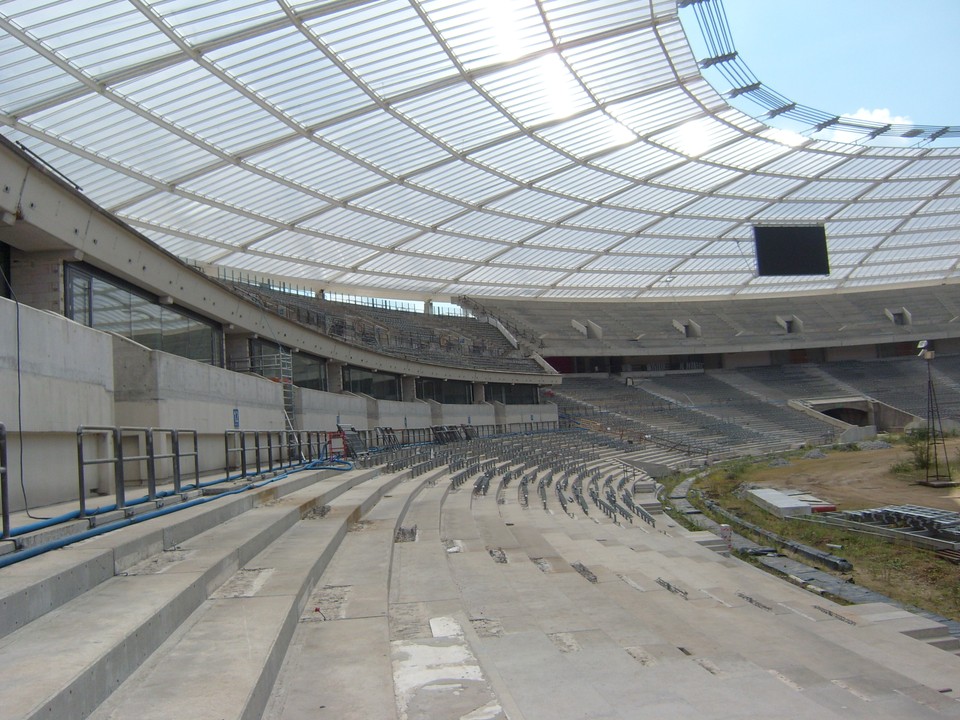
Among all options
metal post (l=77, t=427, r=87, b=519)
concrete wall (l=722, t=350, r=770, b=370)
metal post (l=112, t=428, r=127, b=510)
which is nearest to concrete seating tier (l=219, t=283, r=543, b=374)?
concrete wall (l=722, t=350, r=770, b=370)

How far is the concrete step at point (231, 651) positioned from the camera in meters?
3.62

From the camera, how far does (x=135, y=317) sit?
16.0 metres

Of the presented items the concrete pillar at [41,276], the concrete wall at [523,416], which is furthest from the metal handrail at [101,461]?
the concrete wall at [523,416]

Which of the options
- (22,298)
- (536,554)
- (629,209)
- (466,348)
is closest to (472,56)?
(22,298)

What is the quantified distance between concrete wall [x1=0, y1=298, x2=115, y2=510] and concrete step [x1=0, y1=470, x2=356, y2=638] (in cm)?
172

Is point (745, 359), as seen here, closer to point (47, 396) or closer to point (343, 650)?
point (47, 396)

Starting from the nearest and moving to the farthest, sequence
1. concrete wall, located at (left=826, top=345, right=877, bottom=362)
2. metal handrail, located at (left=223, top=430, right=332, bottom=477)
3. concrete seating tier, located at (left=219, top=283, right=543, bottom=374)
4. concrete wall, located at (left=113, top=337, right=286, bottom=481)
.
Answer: concrete wall, located at (left=113, top=337, right=286, bottom=481), metal handrail, located at (left=223, top=430, right=332, bottom=477), concrete seating tier, located at (left=219, top=283, right=543, bottom=374), concrete wall, located at (left=826, top=345, right=877, bottom=362)

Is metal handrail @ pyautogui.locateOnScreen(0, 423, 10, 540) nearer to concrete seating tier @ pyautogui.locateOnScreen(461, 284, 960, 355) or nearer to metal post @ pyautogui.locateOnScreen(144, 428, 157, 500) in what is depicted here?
metal post @ pyautogui.locateOnScreen(144, 428, 157, 500)

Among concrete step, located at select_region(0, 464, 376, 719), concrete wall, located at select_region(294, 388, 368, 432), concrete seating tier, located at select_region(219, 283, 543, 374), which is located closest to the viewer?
concrete step, located at select_region(0, 464, 376, 719)

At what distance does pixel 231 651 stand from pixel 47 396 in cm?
588

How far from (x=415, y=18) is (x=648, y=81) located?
36.3 ft

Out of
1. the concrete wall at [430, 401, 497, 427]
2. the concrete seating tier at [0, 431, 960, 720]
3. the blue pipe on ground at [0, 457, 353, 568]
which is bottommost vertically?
the concrete seating tier at [0, 431, 960, 720]

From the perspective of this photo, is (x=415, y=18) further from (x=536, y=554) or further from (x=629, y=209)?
(x=629, y=209)

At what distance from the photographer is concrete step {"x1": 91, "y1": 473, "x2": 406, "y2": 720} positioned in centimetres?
362
